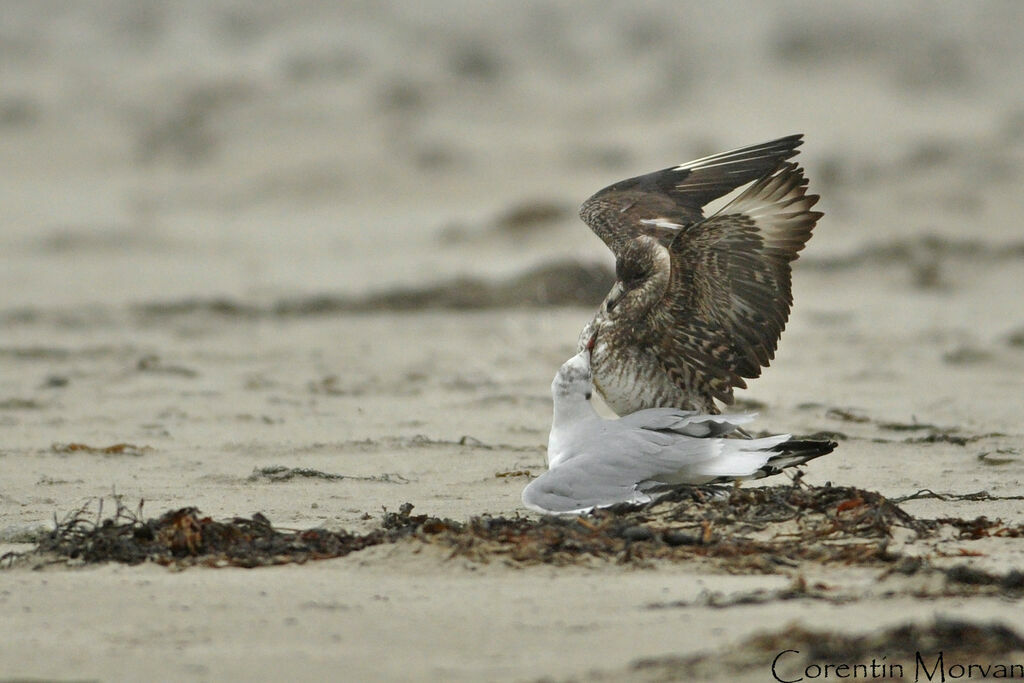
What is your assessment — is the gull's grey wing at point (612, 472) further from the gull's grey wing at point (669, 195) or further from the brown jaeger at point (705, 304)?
the gull's grey wing at point (669, 195)

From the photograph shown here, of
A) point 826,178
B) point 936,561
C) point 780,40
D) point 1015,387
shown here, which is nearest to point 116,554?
point 936,561

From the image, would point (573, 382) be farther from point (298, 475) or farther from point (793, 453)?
point (298, 475)

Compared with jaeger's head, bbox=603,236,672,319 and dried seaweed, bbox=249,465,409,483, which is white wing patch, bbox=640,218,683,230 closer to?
jaeger's head, bbox=603,236,672,319

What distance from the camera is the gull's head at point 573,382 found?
231 inches

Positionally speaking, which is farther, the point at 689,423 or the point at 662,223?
the point at 662,223

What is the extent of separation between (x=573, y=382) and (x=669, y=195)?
164 centimetres

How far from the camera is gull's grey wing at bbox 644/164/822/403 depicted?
5.76 m

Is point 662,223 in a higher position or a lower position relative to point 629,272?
higher

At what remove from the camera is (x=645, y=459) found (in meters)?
5.34

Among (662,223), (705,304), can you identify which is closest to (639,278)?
(705,304)

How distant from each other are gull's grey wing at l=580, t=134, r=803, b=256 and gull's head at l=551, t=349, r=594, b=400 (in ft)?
2.90

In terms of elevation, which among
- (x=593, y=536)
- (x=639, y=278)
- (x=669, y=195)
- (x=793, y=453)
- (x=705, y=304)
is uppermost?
(x=669, y=195)

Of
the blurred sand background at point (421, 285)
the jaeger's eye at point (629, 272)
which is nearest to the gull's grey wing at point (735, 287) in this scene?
the jaeger's eye at point (629, 272)

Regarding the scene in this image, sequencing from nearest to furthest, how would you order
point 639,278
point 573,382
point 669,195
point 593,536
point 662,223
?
point 593,536
point 573,382
point 639,278
point 662,223
point 669,195
